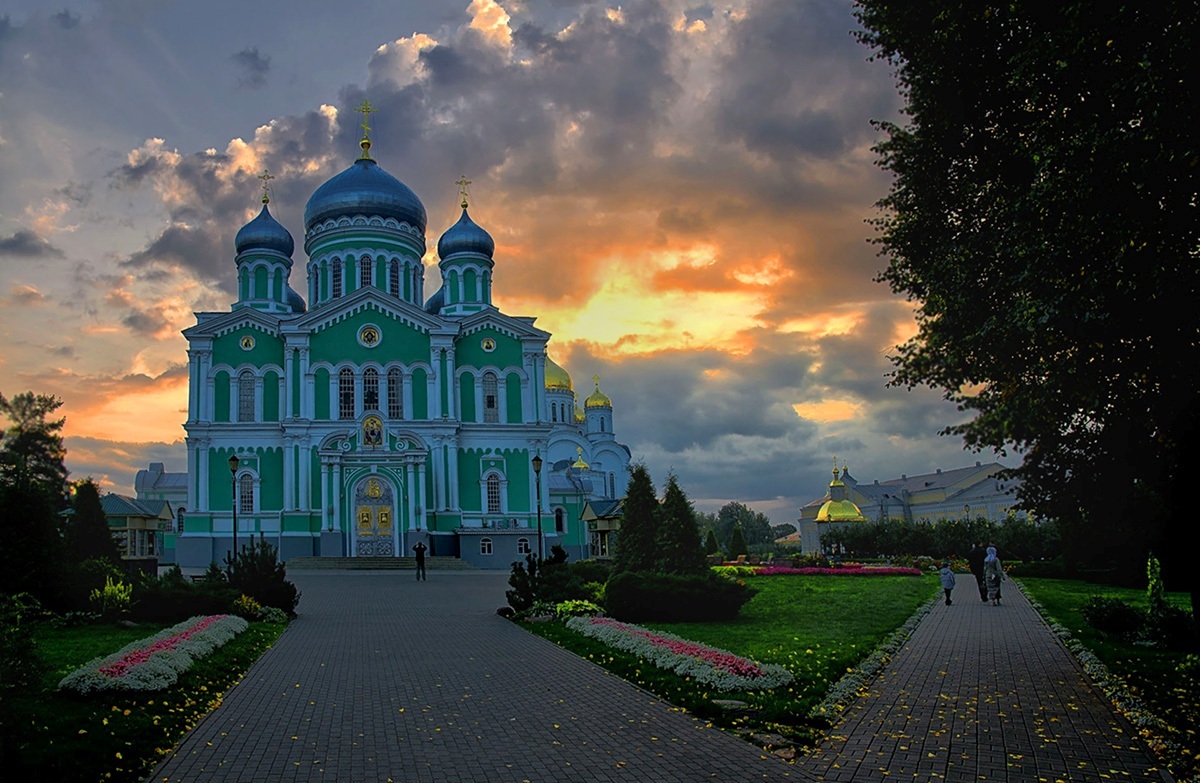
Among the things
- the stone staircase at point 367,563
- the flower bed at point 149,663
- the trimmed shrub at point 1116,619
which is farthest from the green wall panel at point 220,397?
the trimmed shrub at point 1116,619

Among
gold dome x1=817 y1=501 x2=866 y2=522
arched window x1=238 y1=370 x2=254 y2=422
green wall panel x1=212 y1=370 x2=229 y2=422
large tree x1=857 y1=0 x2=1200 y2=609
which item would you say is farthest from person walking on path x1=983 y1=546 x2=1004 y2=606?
gold dome x1=817 y1=501 x2=866 y2=522

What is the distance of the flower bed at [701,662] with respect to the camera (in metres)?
11.3

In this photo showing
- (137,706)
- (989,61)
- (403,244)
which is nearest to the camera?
(137,706)

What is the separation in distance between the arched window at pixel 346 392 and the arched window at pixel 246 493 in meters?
5.35

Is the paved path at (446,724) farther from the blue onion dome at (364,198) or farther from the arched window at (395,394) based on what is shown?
the blue onion dome at (364,198)

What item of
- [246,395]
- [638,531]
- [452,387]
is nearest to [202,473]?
[246,395]

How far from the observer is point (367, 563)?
142 feet

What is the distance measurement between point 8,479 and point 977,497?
73334 millimetres

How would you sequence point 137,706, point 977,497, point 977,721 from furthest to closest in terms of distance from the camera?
1. point 977,497
2. point 137,706
3. point 977,721

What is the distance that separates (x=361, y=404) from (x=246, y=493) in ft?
22.7

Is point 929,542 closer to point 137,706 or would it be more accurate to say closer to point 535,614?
point 535,614

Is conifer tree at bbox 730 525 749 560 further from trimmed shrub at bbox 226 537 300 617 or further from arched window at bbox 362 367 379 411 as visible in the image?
trimmed shrub at bbox 226 537 300 617

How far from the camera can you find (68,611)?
762 inches

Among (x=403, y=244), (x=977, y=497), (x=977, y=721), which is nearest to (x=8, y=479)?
Answer: (x=977, y=721)
